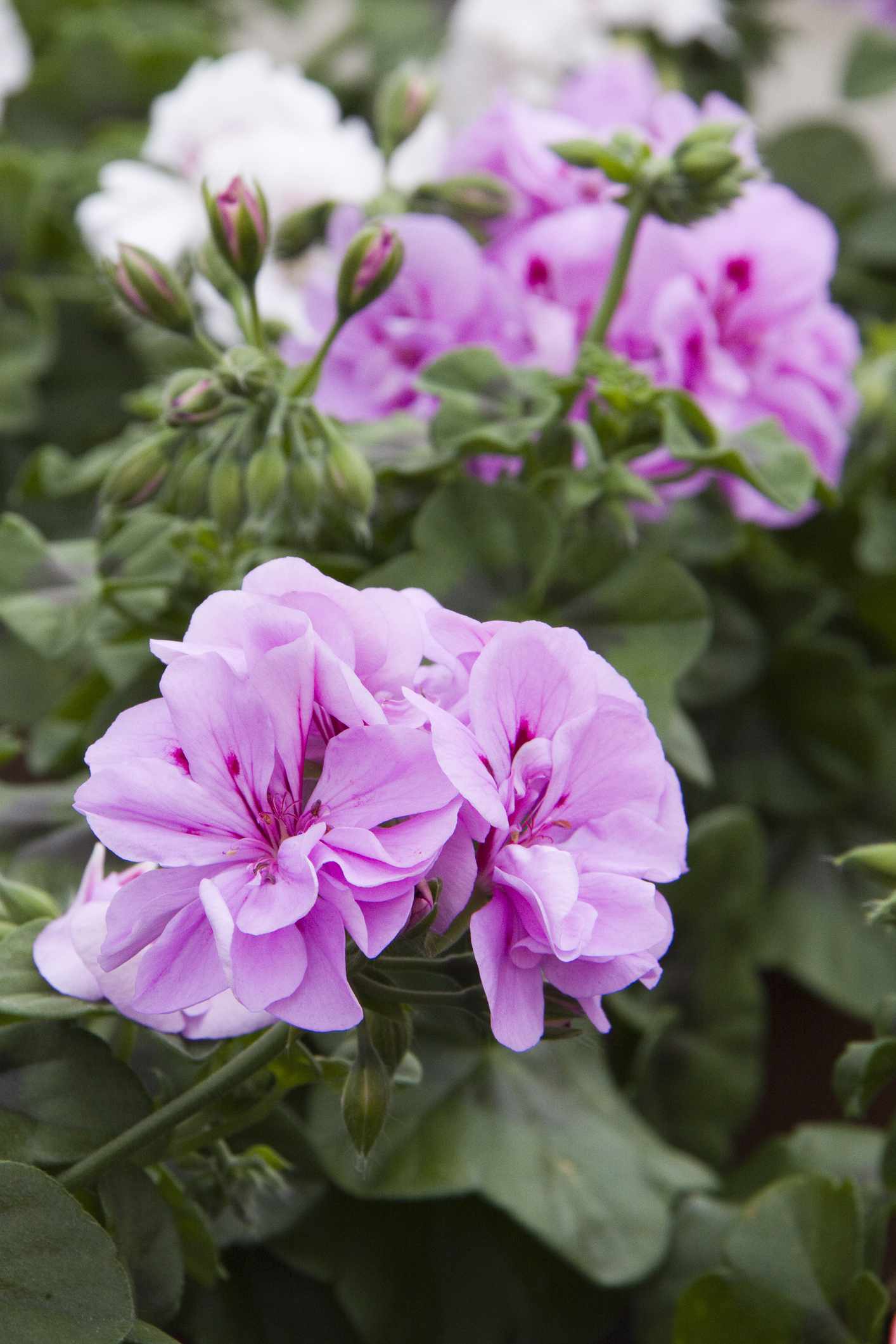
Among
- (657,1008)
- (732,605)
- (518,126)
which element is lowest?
(657,1008)

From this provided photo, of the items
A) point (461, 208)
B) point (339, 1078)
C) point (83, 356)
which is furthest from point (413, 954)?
point (83, 356)

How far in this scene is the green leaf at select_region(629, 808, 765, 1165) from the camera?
67cm

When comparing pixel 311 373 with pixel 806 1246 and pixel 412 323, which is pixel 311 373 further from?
pixel 806 1246

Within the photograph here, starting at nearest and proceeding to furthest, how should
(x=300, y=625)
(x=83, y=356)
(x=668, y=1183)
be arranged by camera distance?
(x=300, y=625), (x=668, y=1183), (x=83, y=356)

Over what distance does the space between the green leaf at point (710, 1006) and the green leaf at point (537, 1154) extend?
58 mm

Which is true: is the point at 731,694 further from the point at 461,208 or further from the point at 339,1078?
the point at 339,1078

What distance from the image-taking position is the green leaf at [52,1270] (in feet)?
1.14

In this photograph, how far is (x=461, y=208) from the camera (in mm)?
631

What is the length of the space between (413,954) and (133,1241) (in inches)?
5.0

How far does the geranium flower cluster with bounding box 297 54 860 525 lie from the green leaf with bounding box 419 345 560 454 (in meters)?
0.03

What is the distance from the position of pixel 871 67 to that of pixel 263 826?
0.93 metres

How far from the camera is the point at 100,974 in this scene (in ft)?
1.22

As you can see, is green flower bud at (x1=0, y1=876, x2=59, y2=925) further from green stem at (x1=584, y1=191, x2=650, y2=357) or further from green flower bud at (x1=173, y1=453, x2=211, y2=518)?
green stem at (x1=584, y1=191, x2=650, y2=357)

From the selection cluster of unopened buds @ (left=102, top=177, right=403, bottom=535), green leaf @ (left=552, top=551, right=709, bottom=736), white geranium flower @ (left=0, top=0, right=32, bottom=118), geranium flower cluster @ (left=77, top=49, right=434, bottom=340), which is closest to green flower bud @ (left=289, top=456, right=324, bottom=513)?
cluster of unopened buds @ (left=102, top=177, right=403, bottom=535)
